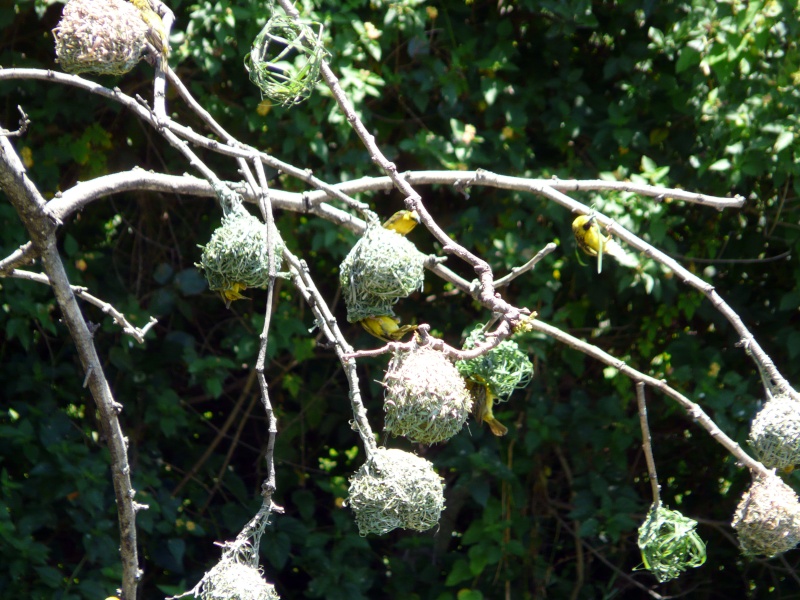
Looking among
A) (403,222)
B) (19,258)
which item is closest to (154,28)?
(19,258)

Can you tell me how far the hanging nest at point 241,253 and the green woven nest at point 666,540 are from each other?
3.01ft

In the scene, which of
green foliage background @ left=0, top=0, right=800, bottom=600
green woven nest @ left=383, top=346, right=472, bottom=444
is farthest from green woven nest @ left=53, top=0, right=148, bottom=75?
green foliage background @ left=0, top=0, right=800, bottom=600

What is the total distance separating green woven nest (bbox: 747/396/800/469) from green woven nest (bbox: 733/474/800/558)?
5cm

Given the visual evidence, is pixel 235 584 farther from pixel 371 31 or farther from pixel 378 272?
pixel 371 31

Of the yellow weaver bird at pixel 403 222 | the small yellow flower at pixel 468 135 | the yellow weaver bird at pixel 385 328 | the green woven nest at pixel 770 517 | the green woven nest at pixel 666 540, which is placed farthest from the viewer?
the small yellow flower at pixel 468 135

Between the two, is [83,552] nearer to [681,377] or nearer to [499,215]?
[499,215]

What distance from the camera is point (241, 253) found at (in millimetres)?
1650

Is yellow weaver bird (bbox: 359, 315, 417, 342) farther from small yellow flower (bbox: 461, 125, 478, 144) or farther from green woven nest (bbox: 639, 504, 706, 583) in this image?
small yellow flower (bbox: 461, 125, 478, 144)

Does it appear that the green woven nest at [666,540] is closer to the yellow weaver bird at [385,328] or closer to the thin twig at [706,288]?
the thin twig at [706,288]

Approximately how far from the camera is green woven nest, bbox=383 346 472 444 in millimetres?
1493

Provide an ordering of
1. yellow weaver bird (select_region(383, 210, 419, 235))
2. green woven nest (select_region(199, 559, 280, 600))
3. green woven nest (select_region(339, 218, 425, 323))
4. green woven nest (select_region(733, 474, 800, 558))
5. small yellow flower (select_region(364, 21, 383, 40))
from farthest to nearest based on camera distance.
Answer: small yellow flower (select_region(364, 21, 383, 40)) < yellow weaver bird (select_region(383, 210, 419, 235)) < green woven nest (select_region(733, 474, 800, 558)) < green woven nest (select_region(339, 218, 425, 323)) < green woven nest (select_region(199, 559, 280, 600))

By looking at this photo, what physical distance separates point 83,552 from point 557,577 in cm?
167

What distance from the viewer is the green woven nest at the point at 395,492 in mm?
1540

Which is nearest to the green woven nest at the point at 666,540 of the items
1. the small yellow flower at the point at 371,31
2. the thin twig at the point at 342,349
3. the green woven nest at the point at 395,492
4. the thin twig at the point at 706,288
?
the thin twig at the point at 706,288
